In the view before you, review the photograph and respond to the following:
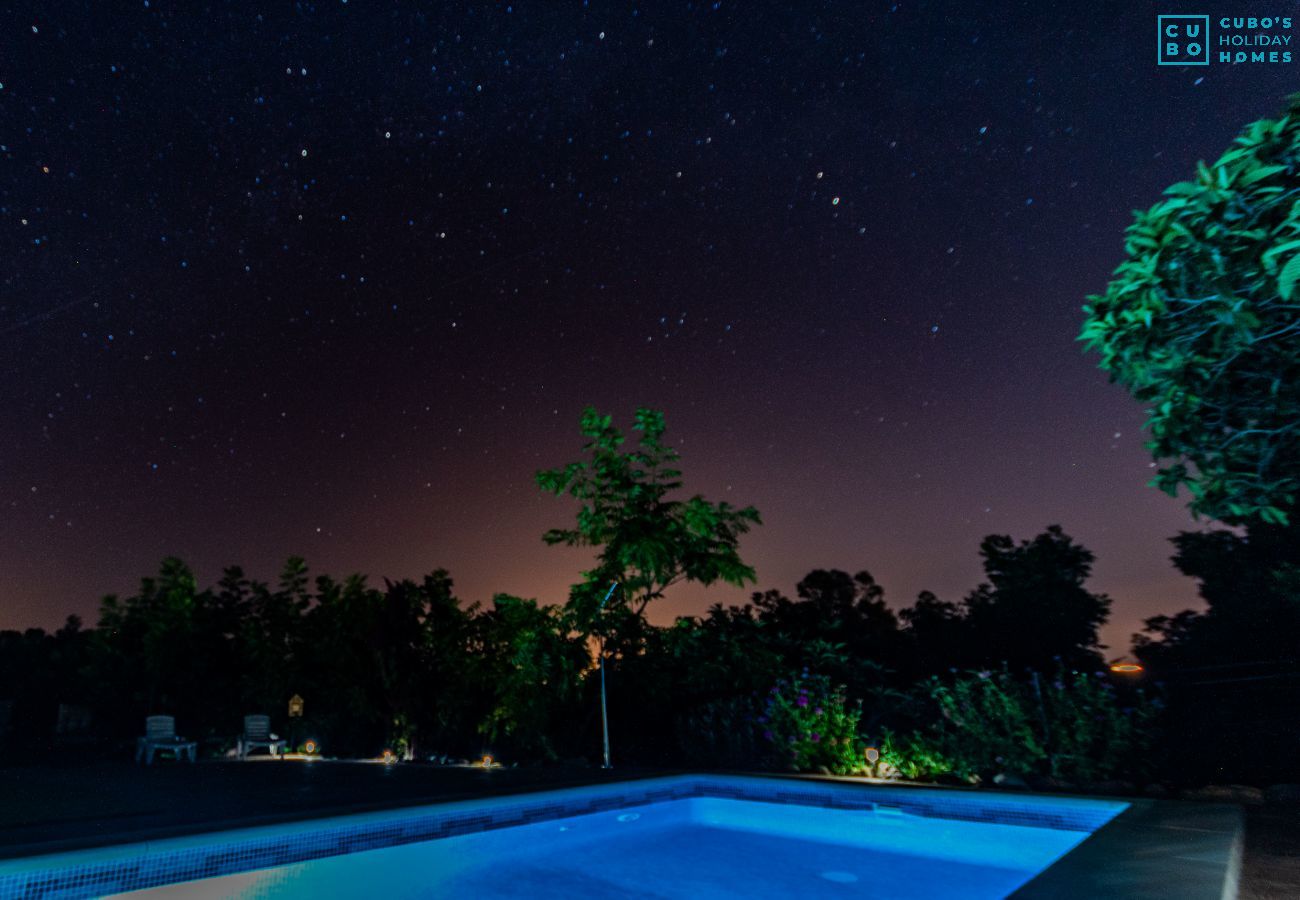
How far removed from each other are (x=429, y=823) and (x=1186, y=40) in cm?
872

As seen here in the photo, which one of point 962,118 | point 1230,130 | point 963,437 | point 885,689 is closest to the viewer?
point 1230,130

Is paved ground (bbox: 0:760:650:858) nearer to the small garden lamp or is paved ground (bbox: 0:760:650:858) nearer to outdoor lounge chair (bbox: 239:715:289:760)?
outdoor lounge chair (bbox: 239:715:289:760)

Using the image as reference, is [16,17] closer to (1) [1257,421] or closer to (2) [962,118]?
(2) [962,118]

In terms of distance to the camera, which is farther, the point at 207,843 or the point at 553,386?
the point at 553,386

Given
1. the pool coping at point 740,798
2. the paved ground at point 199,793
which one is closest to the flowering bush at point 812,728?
the pool coping at point 740,798

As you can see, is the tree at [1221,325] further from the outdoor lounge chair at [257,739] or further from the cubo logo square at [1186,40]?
the outdoor lounge chair at [257,739]

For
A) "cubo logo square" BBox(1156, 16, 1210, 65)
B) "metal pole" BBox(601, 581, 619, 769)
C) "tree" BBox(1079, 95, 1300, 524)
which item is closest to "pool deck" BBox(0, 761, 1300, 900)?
"metal pole" BBox(601, 581, 619, 769)

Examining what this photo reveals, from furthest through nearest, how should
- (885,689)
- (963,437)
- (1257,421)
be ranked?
(963,437) < (885,689) < (1257,421)

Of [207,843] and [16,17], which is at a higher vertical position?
[16,17]

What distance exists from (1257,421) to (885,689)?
661cm

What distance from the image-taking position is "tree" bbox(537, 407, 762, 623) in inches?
432

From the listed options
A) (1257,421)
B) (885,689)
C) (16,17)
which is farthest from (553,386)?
(1257,421)

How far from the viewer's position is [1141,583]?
14.3 m

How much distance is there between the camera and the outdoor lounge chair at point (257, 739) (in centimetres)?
1366
